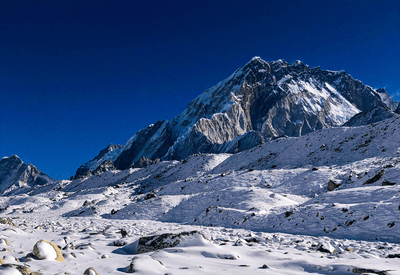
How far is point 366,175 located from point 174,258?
2049 centimetres

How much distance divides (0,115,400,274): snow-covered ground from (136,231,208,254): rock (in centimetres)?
21

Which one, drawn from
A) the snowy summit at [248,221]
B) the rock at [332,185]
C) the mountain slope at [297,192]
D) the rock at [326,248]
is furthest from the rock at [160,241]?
the rock at [332,185]

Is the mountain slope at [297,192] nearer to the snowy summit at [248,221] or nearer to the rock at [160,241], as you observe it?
the snowy summit at [248,221]

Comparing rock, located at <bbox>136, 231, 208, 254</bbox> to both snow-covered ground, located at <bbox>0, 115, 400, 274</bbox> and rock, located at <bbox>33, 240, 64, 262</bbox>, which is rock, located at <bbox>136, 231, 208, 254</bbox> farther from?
rock, located at <bbox>33, 240, 64, 262</bbox>

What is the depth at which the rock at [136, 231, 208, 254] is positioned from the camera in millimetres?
8056

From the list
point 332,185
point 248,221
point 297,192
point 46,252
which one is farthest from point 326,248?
point 297,192

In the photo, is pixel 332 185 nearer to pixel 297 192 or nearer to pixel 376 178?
pixel 297 192

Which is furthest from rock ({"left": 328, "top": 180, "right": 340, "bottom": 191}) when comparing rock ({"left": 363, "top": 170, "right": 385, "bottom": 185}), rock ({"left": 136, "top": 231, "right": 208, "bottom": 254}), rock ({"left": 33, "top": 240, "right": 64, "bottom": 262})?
rock ({"left": 33, "top": 240, "right": 64, "bottom": 262})

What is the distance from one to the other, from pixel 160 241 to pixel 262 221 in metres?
8.97

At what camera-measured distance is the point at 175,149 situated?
565ft

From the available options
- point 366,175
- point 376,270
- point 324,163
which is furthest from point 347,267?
point 324,163

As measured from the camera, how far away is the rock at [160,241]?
26.4ft

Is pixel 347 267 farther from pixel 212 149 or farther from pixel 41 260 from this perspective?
pixel 212 149

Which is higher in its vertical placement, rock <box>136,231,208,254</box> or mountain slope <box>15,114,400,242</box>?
mountain slope <box>15,114,400,242</box>
